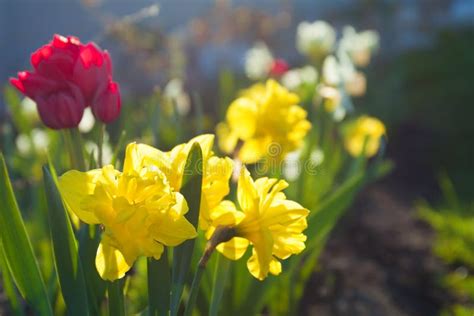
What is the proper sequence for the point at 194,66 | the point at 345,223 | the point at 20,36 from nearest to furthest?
the point at 345,223
the point at 194,66
the point at 20,36

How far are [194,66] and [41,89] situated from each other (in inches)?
137

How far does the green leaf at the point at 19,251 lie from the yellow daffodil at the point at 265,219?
0.95ft

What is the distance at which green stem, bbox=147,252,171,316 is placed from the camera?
797mm

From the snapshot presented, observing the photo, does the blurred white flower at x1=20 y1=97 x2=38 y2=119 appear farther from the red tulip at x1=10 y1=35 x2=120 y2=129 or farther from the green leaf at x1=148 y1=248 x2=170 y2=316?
the green leaf at x1=148 y1=248 x2=170 y2=316

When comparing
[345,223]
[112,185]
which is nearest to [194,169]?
[112,185]

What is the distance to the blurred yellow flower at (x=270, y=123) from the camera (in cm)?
132

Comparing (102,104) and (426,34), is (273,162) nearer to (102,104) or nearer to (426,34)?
(102,104)

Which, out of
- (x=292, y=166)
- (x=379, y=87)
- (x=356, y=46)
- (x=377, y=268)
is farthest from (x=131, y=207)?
(x=379, y=87)

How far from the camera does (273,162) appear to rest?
4.43ft

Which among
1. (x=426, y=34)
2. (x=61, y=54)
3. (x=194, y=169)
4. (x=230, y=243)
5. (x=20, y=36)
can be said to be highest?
(x=61, y=54)

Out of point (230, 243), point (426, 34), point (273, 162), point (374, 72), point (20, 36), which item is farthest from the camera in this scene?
point (20, 36)

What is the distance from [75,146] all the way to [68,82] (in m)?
0.13

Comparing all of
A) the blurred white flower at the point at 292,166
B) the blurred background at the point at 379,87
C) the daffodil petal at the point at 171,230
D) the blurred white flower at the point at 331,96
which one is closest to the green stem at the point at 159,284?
the daffodil petal at the point at 171,230

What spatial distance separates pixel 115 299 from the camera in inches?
33.5
